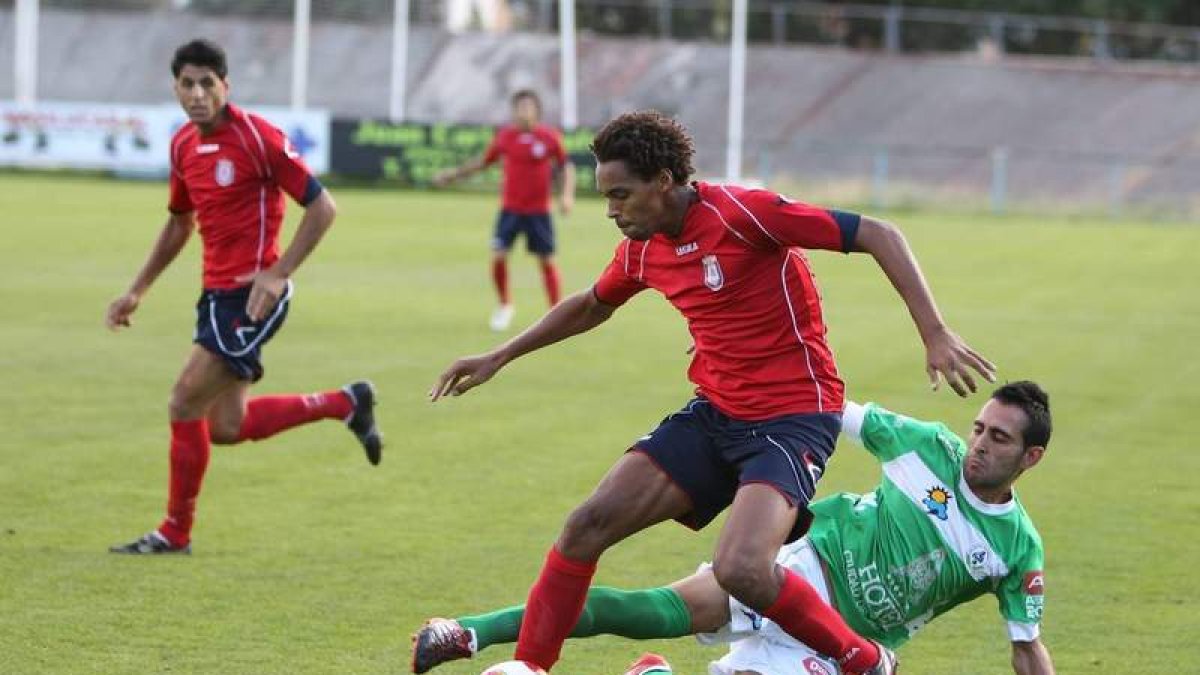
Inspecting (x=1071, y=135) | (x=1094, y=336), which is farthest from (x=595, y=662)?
(x=1071, y=135)

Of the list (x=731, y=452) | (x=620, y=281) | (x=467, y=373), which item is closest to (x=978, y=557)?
(x=731, y=452)

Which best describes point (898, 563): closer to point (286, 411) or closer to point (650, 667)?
point (650, 667)

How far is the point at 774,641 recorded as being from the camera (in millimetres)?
6375

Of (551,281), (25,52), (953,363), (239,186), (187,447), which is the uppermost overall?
(25,52)

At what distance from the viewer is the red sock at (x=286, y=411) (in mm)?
10078

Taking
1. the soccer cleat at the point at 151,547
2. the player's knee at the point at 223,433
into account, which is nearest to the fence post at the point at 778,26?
the player's knee at the point at 223,433

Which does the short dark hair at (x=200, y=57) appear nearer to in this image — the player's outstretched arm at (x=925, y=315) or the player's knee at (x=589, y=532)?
the player's knee at (x=589, y=532)

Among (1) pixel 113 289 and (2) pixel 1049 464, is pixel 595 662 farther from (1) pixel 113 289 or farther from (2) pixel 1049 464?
(1) pixel 113 289

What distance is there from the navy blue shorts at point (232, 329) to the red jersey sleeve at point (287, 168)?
46 centimetres

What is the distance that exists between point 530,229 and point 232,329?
10.9m

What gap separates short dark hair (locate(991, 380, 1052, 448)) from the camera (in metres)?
6.25

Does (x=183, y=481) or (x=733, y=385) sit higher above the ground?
(x=733, y=385)

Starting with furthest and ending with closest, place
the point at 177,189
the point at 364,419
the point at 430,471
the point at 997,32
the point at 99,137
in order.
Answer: the point at 997,32 < the point at 99,137 < the point at 430,471 < the point at 364,419 < the point at 177,189

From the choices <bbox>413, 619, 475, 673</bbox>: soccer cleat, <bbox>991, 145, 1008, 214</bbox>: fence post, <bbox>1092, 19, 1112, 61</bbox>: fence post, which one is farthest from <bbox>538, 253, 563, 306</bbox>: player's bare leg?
<bbox>1092, 19, 1112, 61</bbox>: fence post
